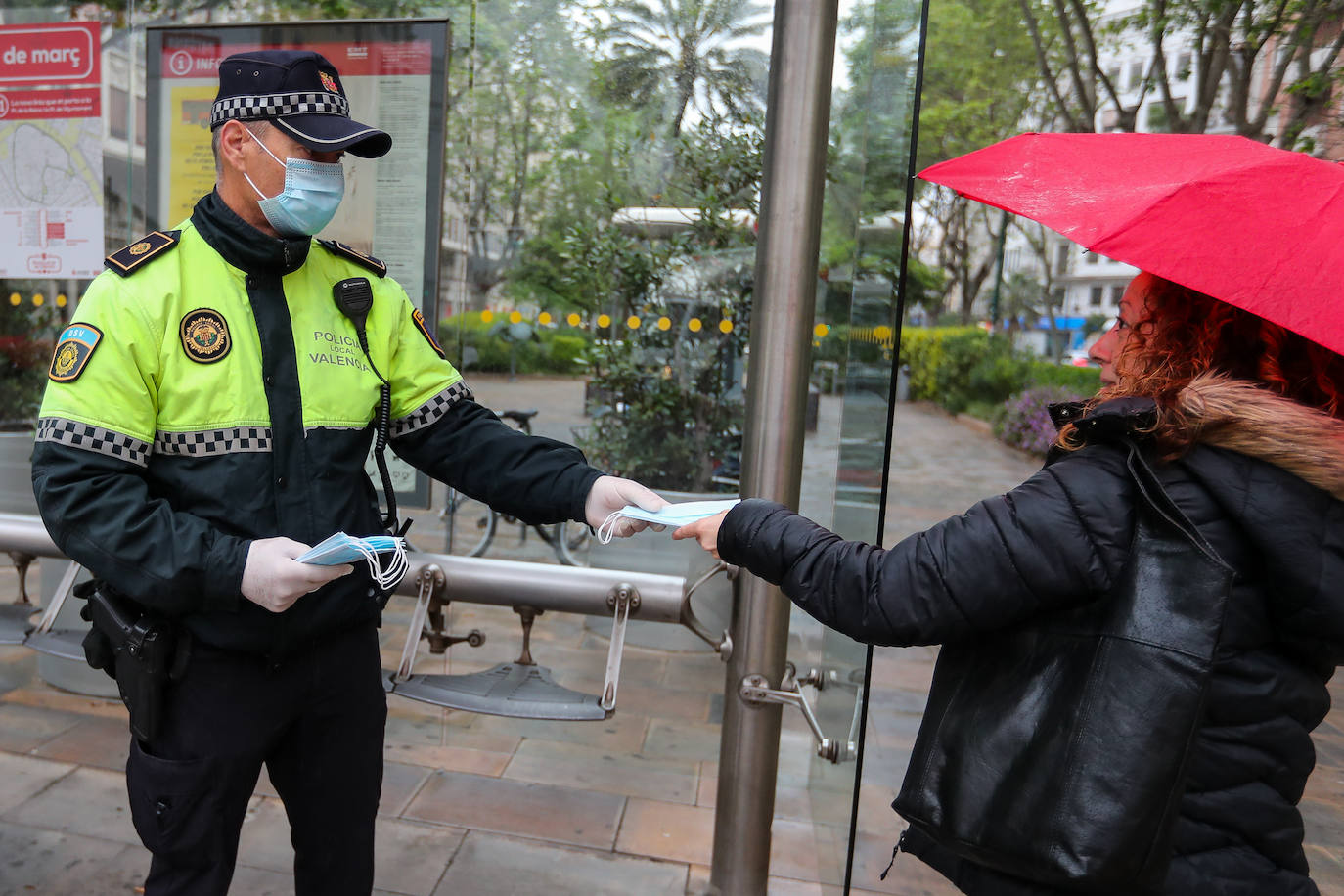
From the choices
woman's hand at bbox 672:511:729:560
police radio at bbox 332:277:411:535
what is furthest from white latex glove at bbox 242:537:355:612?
woman's hand at bbox 672:511:729:560

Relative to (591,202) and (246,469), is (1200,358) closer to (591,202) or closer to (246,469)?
(246,469)

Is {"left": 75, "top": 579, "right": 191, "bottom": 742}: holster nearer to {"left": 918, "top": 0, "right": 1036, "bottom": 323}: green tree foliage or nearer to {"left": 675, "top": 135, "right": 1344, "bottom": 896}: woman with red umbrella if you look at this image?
{"left": 675, "top": 135, "right": 1344, "bottom": 896}: woman with red umbrella

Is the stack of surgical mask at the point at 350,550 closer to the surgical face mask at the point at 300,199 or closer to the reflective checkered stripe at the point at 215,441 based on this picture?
the reflective checkered stripe at the point at 215,441

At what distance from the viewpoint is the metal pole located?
2.31m

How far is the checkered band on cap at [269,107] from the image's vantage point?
1766 millimetres

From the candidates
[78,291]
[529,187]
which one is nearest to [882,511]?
[529,187]

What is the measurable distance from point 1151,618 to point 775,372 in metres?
1.26

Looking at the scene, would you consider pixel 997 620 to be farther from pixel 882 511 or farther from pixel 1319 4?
pixel 1319 4

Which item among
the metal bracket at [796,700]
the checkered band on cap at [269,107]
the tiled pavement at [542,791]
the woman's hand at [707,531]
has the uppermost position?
the checkered band on cap at [269,107]

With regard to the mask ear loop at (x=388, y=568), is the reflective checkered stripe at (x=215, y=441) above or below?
above

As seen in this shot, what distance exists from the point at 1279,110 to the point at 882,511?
2.73m

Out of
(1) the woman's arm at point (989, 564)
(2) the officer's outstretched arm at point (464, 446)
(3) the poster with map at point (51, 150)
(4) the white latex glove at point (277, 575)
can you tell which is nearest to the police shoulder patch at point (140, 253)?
(2) the officer's outstretched arm at point (464, 446)

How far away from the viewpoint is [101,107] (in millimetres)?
3756

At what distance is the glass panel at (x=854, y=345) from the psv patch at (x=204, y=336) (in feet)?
4.38
